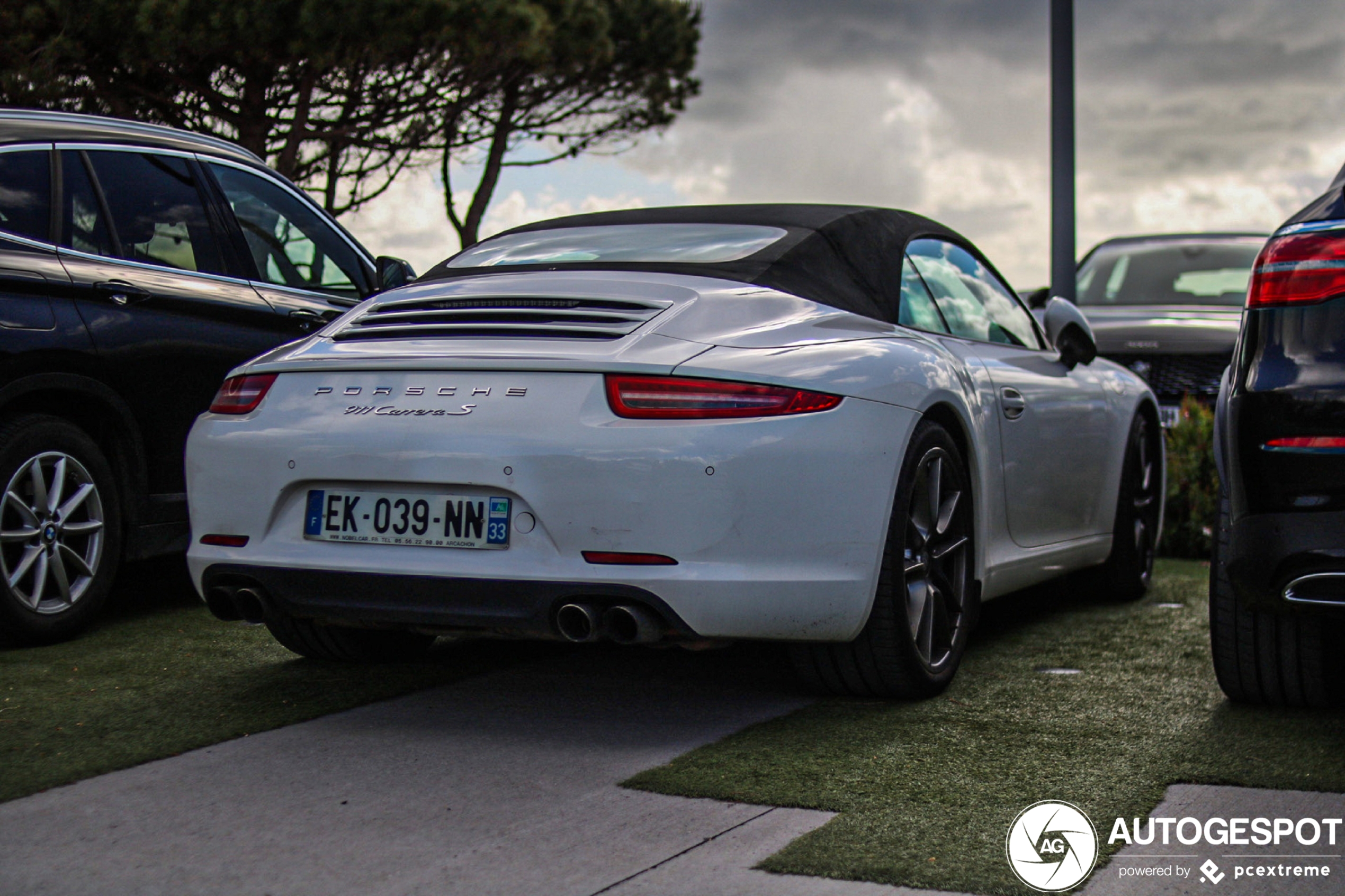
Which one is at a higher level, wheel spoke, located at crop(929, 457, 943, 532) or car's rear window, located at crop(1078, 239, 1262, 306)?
car's rear window, located at crop(1078, 239, 1262, 306)

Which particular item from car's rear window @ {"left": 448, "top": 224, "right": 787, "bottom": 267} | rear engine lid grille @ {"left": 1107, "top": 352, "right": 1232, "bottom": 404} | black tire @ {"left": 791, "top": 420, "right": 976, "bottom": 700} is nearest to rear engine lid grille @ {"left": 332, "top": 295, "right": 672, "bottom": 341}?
car's rear window @ {"left": 448, "top": 224, "right": 787, "bottom": 267}

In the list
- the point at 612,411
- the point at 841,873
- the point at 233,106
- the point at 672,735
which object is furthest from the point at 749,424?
the point at 233,106

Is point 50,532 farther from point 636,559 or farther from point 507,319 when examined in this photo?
point 636,559

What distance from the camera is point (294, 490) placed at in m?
3.75

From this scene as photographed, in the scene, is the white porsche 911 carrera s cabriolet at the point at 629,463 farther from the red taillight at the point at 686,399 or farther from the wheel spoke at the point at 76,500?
the wheel spoke at the point at 76,500

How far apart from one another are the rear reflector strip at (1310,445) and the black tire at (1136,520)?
2548mm

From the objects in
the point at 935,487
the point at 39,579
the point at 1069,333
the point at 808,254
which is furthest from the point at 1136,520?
the point at 39,579

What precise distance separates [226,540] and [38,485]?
4.39ft

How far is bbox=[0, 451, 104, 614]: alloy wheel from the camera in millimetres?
4762

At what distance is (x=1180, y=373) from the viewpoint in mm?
8445

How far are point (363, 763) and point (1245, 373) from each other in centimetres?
219

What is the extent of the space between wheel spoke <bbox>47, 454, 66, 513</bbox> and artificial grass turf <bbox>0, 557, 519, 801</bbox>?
46 cm

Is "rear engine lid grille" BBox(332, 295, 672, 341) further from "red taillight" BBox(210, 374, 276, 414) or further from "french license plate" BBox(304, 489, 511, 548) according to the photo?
"french license plate" BBox(304, 489, 511, 548)

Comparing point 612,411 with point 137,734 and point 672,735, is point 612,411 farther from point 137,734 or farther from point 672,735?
point 137,734
